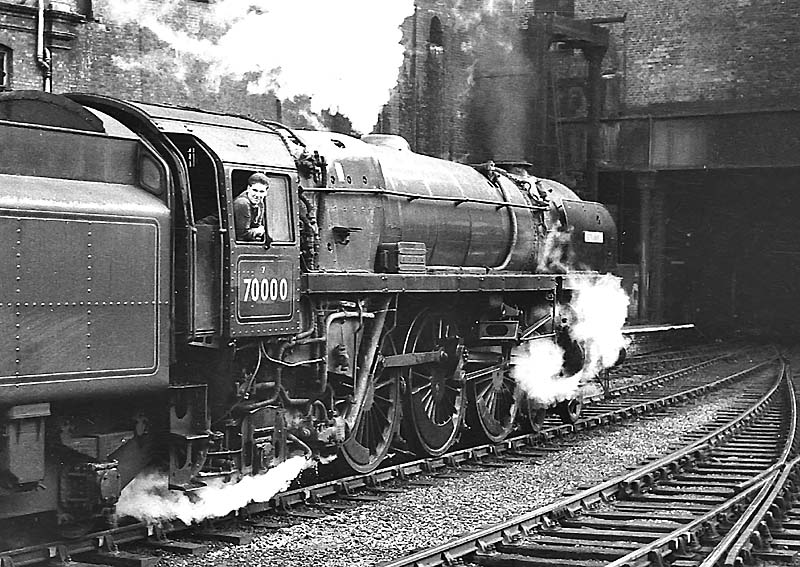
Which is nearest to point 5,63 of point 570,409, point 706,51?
point 570,409

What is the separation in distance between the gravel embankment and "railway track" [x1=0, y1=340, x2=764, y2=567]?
0.19 metres

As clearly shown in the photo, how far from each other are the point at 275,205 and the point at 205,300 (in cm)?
101

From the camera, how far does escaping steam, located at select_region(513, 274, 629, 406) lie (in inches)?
508

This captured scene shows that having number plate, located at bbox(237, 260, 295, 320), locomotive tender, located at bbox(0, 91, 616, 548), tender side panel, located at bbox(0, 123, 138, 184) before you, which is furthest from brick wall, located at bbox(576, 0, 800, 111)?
tender side panel, located at bbox(0, 123, 138, 184)

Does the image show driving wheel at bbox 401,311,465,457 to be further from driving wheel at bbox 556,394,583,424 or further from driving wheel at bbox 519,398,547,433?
driving wheel at bbox 556,394,583,424

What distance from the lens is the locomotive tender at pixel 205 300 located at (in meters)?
6.34

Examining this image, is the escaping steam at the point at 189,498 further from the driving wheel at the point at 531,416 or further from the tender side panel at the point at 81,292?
the driving wheel at the point at 531,416

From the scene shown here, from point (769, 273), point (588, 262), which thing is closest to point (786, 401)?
point (588, 262)

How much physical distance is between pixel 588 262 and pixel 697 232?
2065 cm

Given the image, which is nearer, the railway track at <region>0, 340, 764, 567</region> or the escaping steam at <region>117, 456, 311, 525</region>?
the railway track at <region>0, 340, 764, 567</region>

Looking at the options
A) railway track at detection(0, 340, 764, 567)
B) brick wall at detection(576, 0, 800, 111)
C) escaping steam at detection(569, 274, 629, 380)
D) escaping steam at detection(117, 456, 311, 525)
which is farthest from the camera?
brick wall at detection(576, 0, 800, 111)

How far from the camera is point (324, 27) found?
12312 mm

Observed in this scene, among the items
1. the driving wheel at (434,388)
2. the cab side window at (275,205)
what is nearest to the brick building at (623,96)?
the driving wheel at (434,388)

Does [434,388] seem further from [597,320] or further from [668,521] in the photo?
[597,320]
